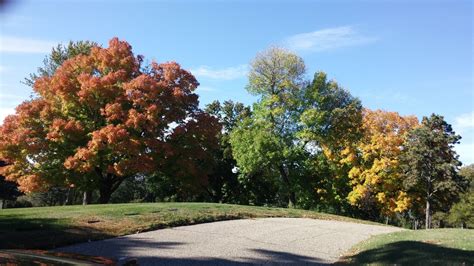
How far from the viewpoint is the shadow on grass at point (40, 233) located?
980 cm

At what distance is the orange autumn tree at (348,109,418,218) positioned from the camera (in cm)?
3488

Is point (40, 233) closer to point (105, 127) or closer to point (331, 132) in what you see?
point (105, 127)

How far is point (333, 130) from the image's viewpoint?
119 ft

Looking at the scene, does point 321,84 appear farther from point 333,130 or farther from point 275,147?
point 275,147

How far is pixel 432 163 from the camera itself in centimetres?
3500

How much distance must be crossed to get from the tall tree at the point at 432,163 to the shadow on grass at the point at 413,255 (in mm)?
24879

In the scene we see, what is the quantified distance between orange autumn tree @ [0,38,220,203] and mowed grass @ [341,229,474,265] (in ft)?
45.3

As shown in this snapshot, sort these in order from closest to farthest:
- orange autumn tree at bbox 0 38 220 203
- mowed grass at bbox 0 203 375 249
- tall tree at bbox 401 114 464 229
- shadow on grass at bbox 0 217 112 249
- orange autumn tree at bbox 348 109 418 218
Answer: shadow on grass at bbox 0 217 112 249, mowed grass at bbox 0 203 375 249, orange autumn tree at bbox 0 38 220 203, tall tree at bbox 401 114 464 229, orange autumn tree at bbox 348 109 418 218

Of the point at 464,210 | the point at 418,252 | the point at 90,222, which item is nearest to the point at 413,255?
the point at 418,252

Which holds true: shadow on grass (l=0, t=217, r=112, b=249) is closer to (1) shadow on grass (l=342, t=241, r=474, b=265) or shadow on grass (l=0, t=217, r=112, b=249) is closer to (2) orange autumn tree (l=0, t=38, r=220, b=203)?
(1) shadow on grass (l=342, t=241, r=474, b=265)

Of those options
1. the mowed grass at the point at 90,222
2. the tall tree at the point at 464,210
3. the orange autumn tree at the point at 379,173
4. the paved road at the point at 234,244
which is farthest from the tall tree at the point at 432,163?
the mowed grass at the point at 90,222

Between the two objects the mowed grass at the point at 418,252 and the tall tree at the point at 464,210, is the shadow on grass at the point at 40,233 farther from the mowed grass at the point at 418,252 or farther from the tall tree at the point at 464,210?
the tall tree at the point at 464,210

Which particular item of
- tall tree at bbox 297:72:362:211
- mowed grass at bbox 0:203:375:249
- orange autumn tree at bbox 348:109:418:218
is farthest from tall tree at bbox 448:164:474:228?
mowed grass at bbox 0:203:375:249

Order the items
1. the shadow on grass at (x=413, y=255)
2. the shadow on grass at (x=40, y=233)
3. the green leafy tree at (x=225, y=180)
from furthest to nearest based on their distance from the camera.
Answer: the green leafy tree at (x=225, y=180)
the shadow on grass at (x=40, y=233)
the shadow on grass at (x=413, y=255)
